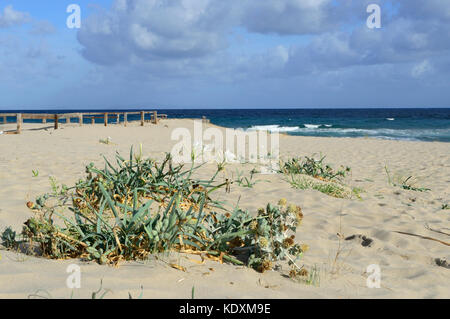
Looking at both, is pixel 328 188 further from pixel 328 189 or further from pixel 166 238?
pixel 166 238

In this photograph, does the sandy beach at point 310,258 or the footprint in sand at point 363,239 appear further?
the footprint in sand at point 363,239

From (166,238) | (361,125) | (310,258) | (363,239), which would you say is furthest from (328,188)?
(361,125)

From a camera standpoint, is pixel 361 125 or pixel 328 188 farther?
pixel 361 125

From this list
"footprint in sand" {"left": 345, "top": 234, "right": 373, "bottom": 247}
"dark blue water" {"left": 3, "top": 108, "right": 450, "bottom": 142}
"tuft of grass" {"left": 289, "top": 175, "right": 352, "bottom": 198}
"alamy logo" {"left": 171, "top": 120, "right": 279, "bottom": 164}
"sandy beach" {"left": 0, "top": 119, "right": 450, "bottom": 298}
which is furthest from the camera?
"dark blue water" {"left": 3, "top": 108, "right": 450, "bottom": 142}

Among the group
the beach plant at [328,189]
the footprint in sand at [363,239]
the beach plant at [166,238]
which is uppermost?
the beach plant at [166,238]

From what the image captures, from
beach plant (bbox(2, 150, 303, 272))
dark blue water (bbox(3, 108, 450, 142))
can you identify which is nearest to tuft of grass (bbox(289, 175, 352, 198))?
beach plant (bbox(2, 150, 303, 272))

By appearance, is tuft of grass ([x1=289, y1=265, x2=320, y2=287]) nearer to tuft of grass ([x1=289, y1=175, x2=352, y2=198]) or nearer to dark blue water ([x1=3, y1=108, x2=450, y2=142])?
tuft of grass ([x1=289, y1=175, x2=352, y2=198])

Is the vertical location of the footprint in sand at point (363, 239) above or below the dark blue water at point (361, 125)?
below

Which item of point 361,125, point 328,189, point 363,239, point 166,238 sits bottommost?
point 363,239

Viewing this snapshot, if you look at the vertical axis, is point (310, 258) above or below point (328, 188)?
below

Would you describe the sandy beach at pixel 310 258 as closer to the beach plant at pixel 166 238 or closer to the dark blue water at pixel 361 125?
the beach plant at pixel 166 238

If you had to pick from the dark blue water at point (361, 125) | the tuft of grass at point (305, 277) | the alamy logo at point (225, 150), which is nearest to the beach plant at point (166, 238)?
the tuft of grass at point (305, 277)

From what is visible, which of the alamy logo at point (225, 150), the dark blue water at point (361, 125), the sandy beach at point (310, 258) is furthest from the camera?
the dark blue water at point (361, 125)

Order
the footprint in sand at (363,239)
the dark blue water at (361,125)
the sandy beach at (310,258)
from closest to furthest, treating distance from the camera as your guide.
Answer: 1. the sandy beach at (310,258)
2. the footprint in sand at (363,239)
3. the dark blue water at (361,125)
